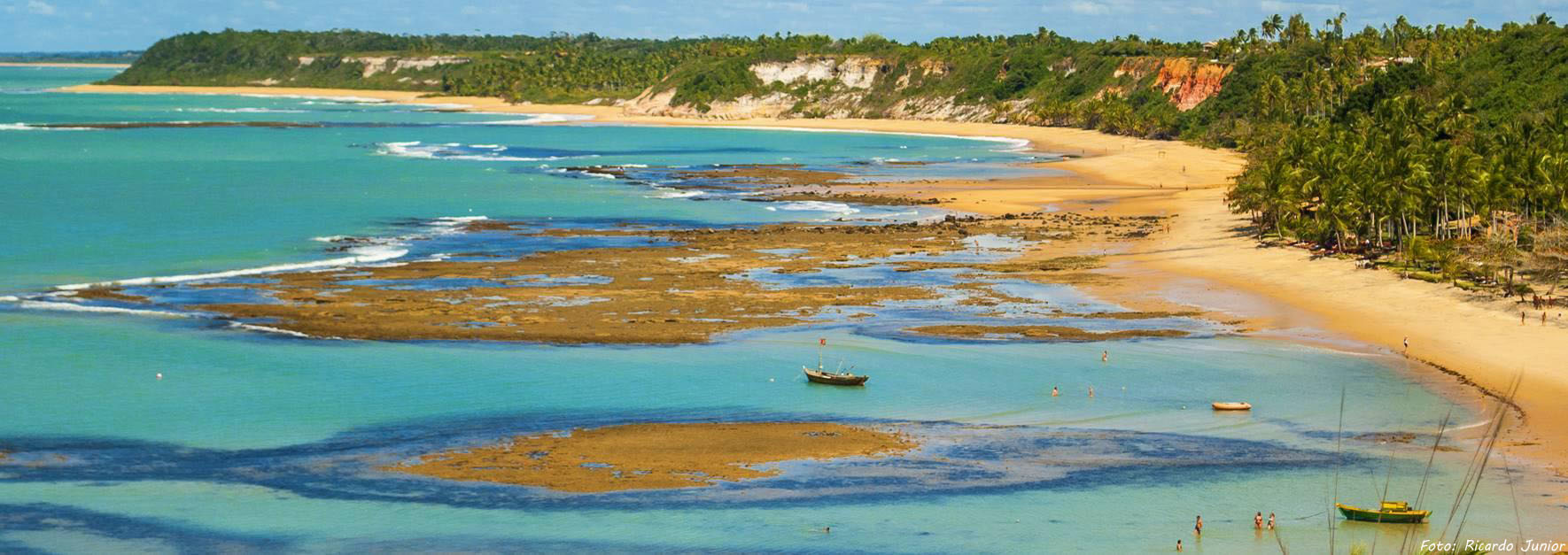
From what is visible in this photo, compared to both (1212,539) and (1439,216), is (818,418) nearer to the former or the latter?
(1212,539)

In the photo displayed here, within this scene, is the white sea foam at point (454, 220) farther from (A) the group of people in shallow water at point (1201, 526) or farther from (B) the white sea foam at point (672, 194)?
(A) the group of people in shallow water at point (1201, 526)

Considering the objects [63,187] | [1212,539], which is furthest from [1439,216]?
[63,187]

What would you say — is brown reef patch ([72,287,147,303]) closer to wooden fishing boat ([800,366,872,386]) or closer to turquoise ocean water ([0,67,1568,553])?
turquoise ocean water ([0,67,1568,553])

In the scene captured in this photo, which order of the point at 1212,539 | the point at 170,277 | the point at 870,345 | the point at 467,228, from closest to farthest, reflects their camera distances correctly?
the point at 1212,539 < the point at 870,345 < the point at 170,277 < the point at 467,228

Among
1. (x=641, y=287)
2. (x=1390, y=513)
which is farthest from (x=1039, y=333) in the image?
(x=1390, y=513)

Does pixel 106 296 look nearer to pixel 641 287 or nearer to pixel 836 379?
pixel 641 287

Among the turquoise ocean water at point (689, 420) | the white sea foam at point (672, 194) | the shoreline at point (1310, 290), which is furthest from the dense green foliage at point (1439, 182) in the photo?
the white sea foam at point (672, 194)
